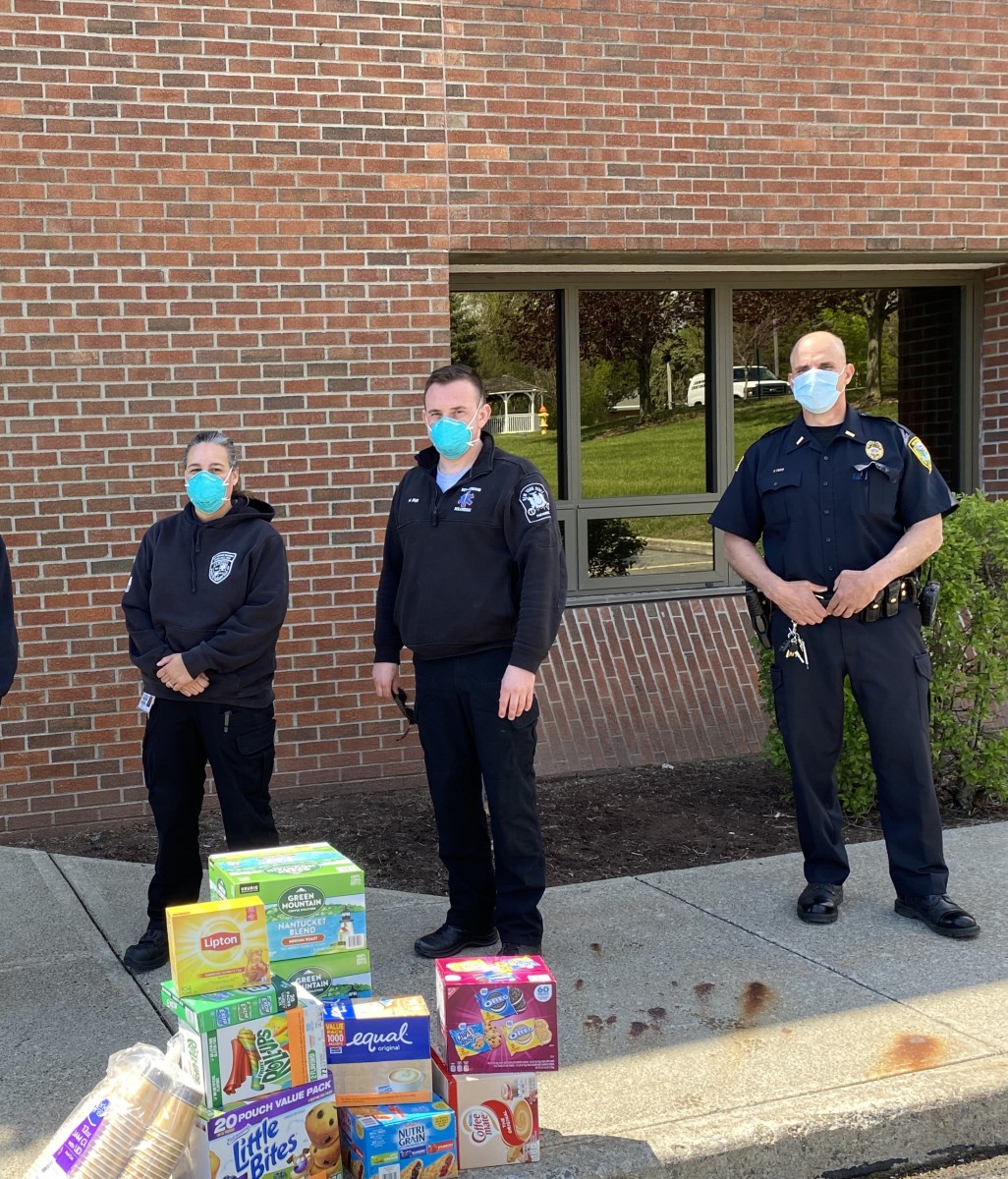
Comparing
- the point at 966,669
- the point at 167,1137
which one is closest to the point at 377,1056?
the point at 167,1137

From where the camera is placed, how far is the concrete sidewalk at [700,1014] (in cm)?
352

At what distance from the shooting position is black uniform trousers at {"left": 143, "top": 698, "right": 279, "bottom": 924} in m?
4.60

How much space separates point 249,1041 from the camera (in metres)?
3.05

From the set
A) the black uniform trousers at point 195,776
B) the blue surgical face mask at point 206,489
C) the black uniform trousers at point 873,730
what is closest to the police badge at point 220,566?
the blue surgical face mask at point 206,489

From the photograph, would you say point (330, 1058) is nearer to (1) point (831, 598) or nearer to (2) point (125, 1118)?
(2) point (125, 1118)

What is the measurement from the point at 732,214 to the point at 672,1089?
520 cm

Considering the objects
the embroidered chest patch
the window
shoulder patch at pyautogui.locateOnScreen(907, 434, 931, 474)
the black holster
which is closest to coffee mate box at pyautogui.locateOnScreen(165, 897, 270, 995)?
the embroidered chest patch

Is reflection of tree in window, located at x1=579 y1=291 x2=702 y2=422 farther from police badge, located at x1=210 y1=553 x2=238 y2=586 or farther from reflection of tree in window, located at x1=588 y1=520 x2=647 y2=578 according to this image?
police badge, located at x1=210 y1=553 x2=238 y2=586

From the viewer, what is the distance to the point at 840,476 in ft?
15.9

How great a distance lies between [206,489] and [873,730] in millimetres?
2532

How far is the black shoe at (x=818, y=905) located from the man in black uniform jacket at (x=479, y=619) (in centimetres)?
108

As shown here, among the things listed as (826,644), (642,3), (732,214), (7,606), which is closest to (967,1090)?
(826,644)

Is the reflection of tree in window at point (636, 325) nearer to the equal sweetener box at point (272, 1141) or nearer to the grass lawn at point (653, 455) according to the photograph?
the grass lawn at point (653, 455)

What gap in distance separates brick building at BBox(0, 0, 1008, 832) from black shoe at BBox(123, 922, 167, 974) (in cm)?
201
